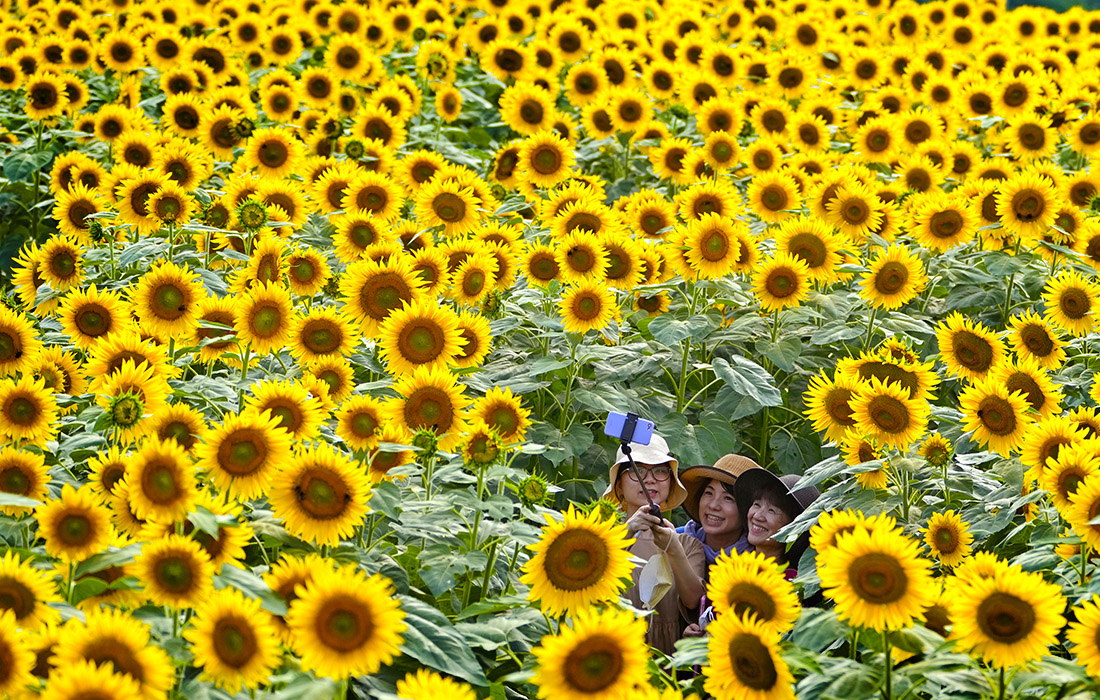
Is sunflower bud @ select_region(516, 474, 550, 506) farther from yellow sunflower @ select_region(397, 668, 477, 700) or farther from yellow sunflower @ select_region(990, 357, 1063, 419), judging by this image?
yellow sunflower @ select_region(990, 357, 1063, 419)

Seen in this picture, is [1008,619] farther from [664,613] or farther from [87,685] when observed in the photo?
[664,613]

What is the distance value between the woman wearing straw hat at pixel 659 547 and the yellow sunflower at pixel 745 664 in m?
1.49

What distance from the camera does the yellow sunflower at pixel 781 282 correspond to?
17.0 feet

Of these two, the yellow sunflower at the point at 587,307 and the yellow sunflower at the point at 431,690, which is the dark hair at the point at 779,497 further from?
the yellow sunflower at the point at 431,690

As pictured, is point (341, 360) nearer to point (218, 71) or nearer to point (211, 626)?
point (211, 626)

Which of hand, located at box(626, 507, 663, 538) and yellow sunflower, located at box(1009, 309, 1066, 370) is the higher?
yellow sunflower, located at box(1009, 309, 1066, 370)

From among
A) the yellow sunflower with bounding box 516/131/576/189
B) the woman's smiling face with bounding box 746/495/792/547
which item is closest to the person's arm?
the woman's smiling face with bounding box 746/495/792/547

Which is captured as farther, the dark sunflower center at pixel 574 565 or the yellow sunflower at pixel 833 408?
the yellow sunflower at pixel 833 408

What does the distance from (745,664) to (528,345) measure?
9.92 ft

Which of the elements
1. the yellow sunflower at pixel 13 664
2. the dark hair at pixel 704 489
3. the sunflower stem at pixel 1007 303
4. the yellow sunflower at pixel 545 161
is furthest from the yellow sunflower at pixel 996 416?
the yellow sunflower at pixel 545 161

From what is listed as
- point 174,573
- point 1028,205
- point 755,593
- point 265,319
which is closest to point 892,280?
point 1028,205

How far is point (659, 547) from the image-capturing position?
4.19m

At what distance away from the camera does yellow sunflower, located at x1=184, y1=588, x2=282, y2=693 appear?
2.33 metres

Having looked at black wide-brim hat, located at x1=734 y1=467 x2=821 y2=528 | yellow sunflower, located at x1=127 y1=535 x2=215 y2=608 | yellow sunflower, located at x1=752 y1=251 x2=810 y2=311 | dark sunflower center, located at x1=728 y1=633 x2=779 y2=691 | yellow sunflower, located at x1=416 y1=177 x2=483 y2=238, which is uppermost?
dark sunflower center, located at x1=728 y1=633 x2=779 y2=691
